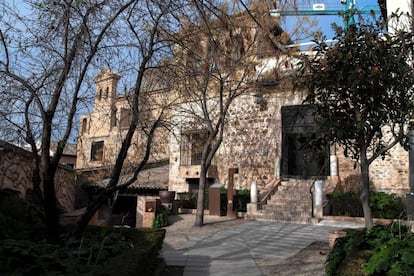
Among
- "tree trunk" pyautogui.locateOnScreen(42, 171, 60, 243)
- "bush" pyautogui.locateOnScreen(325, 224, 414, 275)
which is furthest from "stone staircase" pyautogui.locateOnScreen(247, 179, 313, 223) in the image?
"tree trunk" pyautogui.locateOnScreen(42, 171, 60, 243)

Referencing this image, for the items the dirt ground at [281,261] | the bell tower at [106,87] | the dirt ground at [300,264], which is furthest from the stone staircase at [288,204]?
the bell tower at [106,87]

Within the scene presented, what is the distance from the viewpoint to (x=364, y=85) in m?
5.79

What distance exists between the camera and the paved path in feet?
20.4

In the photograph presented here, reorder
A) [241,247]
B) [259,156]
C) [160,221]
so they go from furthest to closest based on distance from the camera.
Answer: [259,156] < [160,221] < [241,247]

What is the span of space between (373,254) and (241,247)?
4.12m

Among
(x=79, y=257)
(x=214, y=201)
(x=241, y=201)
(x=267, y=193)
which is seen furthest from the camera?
(x=241, y=201)

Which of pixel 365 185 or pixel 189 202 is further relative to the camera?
pixel 189 202

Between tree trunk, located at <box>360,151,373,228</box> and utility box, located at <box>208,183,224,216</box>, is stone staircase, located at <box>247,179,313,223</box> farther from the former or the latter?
tree trunk, located at <box>360,151,373,228</box>

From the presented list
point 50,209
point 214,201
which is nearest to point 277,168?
point 214,201

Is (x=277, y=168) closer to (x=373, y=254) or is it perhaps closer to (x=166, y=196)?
(x=166, y=196)

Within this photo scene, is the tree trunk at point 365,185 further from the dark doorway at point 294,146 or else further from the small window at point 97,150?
the small window at point 97,150

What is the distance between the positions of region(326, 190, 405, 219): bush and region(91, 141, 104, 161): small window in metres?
19.8

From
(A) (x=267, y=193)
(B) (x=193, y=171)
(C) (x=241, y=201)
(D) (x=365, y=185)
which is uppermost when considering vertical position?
(B) (x=193, y=171)

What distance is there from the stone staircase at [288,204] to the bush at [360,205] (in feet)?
2.69
